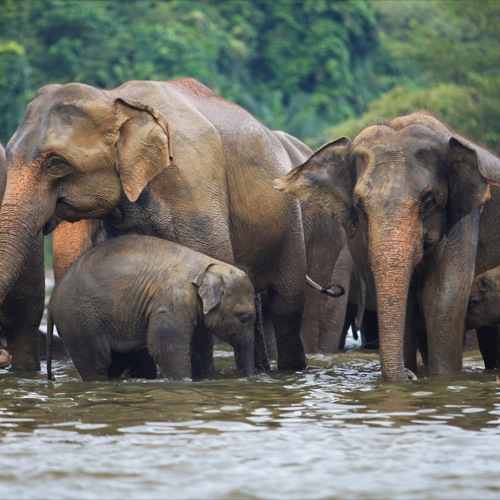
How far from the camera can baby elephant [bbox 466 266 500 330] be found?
1087cm

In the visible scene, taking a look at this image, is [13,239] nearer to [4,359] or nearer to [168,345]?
[168,345]

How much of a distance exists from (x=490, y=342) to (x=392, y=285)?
2.54 metres

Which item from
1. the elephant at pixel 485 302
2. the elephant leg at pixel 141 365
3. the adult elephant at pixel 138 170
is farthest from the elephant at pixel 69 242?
the elephant at pixel 485 302

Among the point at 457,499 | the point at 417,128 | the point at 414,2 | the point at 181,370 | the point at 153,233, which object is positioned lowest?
the point at 457,499

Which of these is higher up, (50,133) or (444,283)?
(50,133)

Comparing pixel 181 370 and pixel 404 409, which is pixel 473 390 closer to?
pixel 404 409

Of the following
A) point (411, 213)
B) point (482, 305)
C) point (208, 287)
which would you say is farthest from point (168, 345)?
point (482, 305)

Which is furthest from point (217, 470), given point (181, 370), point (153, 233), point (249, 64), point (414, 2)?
point (414, 2)

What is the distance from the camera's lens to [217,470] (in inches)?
256

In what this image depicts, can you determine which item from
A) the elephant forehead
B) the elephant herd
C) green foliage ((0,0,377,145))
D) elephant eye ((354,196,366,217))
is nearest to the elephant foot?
the elephant herd

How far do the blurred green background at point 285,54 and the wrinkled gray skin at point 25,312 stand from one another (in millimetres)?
20984

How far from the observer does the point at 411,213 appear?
9.27m

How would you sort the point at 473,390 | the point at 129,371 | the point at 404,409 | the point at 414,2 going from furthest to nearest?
1. the point at 414,2
2. the point at 129,371
3. the point at 473,390
4. the point at 404,409

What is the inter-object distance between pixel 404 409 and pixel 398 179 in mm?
1825
